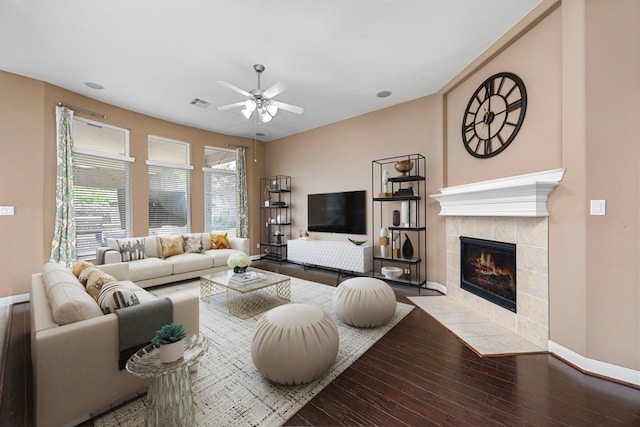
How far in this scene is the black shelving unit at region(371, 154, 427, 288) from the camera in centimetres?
416

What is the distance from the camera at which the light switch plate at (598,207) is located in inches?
77.7

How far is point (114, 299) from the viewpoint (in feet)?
5.86

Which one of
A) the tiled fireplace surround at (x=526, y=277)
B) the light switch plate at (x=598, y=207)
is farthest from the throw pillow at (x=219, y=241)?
the light switch plate at (x=598, y=207)

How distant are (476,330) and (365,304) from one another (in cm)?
122

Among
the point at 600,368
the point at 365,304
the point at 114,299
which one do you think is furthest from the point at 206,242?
the point at 600,368

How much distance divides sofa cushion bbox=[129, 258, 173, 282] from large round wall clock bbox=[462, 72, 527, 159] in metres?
4.89

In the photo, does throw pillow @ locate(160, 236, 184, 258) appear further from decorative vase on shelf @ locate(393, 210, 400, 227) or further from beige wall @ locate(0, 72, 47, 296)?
decorative vase on shelf @ locate(393, 210, 400, 227)

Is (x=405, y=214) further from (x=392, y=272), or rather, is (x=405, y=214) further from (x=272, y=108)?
(x=272, y=108)

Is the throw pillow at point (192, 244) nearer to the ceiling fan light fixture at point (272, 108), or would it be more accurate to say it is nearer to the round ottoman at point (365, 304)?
the ceiling fan light fixture at point (272, 108)

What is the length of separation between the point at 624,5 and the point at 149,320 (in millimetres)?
4164

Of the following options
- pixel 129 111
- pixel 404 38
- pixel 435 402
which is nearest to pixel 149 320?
pixel 435 402

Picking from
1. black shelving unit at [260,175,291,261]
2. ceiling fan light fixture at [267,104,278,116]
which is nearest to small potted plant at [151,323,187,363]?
ceiling fan light fixture at [267,104,278,116]

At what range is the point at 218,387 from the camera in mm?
1852

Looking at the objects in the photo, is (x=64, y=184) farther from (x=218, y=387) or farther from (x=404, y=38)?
(x=404, y=38)
